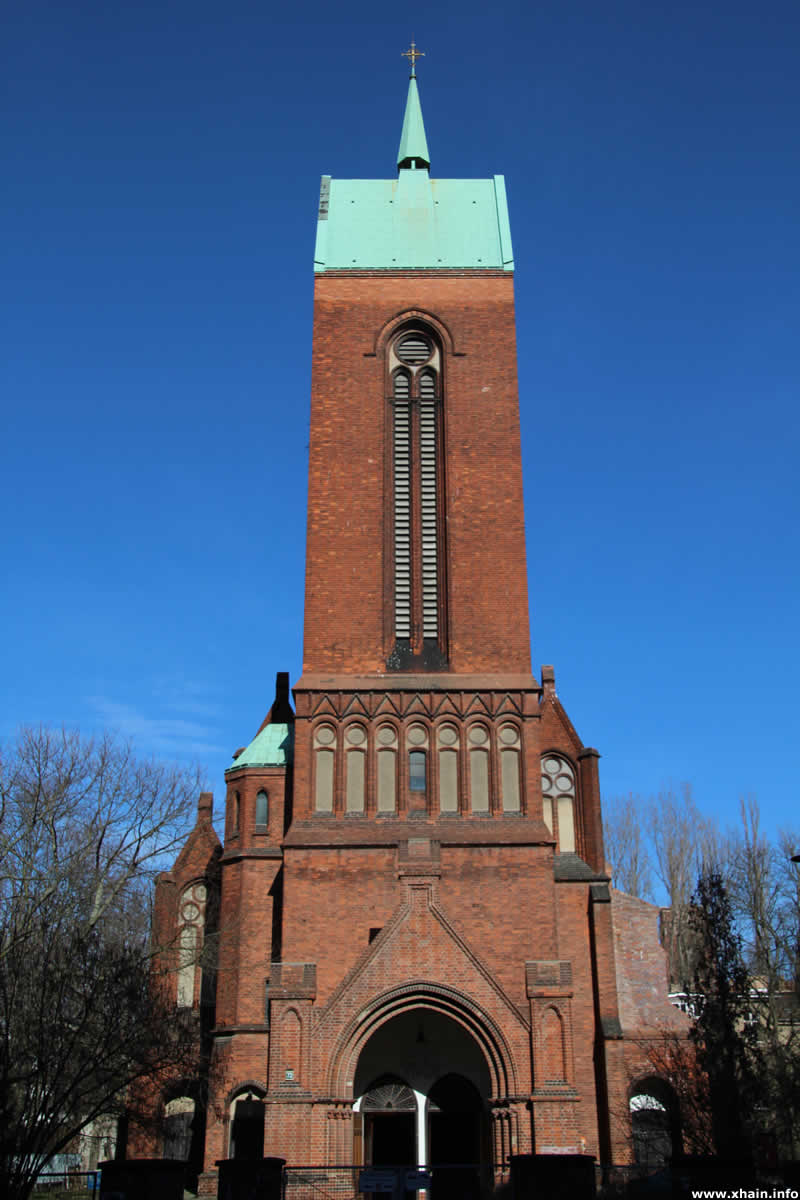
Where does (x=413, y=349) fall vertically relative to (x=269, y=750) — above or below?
above

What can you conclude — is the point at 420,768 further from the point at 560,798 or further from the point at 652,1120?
the point at 652,1120

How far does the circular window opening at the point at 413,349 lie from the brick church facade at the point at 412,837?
2.6 inches

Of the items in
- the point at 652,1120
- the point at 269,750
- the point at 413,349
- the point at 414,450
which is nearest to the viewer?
the point at 652,1120

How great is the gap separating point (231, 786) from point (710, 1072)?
12.5m

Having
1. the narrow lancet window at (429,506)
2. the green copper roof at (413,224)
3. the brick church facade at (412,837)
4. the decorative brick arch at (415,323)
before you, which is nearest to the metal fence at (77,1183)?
the brick church facade at (412,837)

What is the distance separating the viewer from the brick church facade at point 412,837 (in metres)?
23.9

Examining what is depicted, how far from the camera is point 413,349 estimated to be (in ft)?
105

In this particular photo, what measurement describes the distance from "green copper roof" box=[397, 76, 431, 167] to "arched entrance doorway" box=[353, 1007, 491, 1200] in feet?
79.4

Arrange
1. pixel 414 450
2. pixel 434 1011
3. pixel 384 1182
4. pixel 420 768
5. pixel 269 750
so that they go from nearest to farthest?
1. pixel 384 1182
2. pixel 434 1011
3. pixel 420 768
4. pixel 269 750
5. pixel 414 450

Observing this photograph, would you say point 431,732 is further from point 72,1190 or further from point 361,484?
point 72,1190

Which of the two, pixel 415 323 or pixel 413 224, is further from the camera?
pixel 413 224

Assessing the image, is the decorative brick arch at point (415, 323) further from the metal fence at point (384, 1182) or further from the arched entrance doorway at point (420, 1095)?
the metal fence at point (384, 1182)

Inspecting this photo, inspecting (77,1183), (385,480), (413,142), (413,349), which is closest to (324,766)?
(385,480)

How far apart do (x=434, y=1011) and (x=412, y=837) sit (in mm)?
3505
